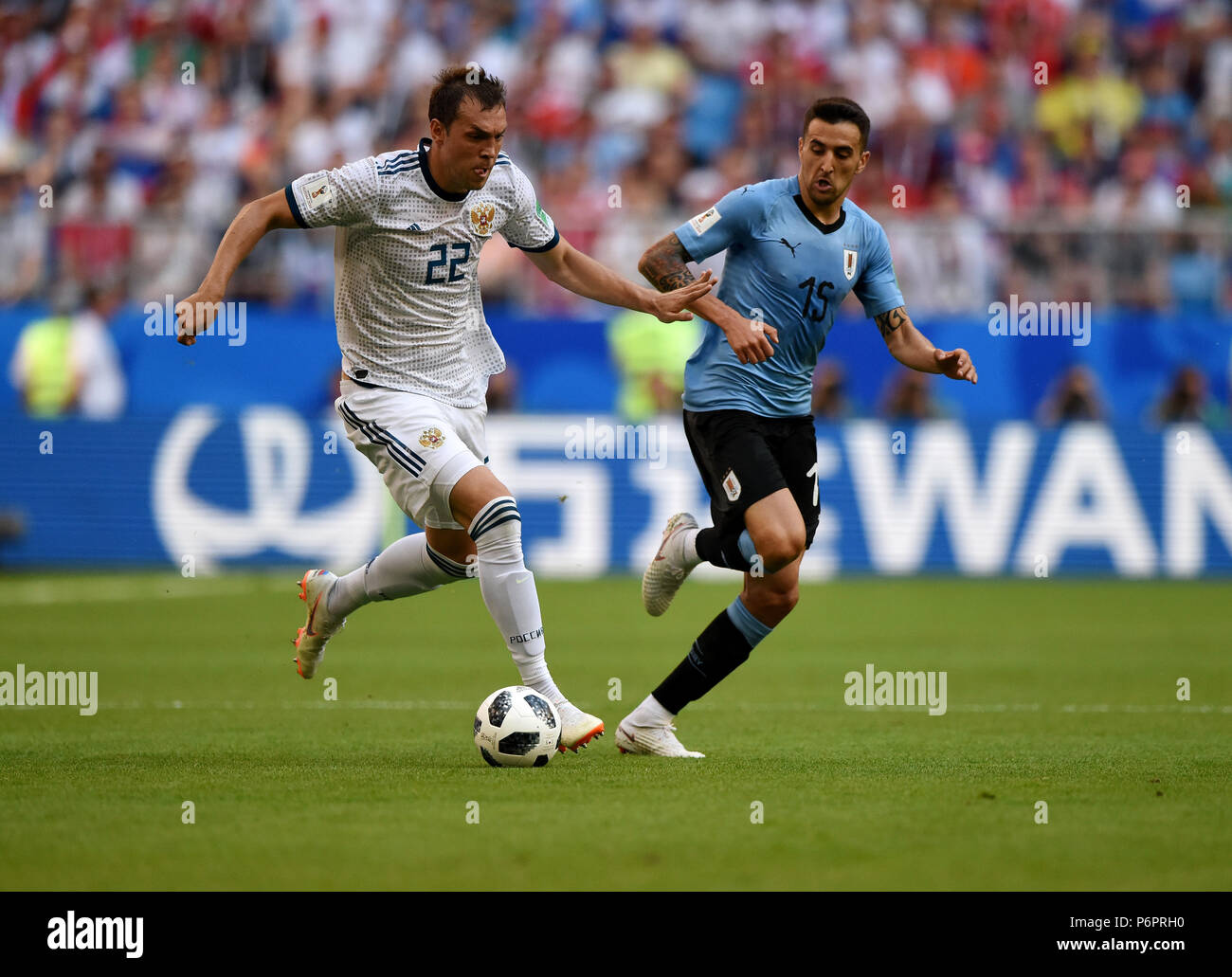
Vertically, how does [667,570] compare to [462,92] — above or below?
below

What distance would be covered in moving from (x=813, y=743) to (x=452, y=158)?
3.02 meters

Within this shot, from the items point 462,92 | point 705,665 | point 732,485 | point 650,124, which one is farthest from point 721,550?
point 650,124

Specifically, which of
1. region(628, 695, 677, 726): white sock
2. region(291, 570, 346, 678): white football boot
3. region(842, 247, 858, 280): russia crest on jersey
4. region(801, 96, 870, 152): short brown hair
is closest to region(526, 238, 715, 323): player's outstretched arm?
region(842, 247, 858, 280): russia crest on jersey

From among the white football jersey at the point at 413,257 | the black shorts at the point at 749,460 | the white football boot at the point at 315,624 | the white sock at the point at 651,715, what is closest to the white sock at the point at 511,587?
the white sock at the point at 651,715

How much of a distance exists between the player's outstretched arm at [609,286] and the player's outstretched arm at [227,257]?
1315 millimetres

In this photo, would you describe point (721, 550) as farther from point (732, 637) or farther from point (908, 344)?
point (908, 344)

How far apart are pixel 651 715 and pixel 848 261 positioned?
2176mm

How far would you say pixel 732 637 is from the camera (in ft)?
25.1

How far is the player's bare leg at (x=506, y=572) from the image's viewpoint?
24.4 feet

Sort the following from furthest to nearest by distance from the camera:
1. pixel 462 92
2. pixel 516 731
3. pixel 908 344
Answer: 1. pixel 908 344
2. pixel 462 92
3. pixel 516 731

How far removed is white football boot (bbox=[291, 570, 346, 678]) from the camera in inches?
345
